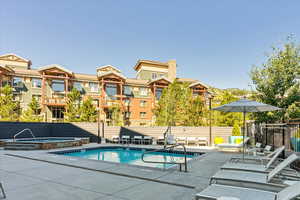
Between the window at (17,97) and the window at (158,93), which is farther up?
the window at (158,93)

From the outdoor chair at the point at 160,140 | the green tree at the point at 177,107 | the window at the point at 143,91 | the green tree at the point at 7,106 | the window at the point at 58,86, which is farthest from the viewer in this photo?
the window at the point at 143,91

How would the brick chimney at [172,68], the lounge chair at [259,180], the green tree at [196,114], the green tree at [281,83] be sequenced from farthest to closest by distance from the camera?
the brick chimney at [172,68]
the green tree at [196,114]
the green tree at [281,83]
the lounge chair at [259,180]

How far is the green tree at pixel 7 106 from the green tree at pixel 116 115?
37.3 ft

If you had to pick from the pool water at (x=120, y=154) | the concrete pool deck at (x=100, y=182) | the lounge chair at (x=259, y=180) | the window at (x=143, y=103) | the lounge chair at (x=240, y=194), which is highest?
the window at (x=143, y=103)

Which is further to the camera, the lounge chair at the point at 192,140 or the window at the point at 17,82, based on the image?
the window at the point at 17,82

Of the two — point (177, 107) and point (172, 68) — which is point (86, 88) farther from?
point (172, 68)

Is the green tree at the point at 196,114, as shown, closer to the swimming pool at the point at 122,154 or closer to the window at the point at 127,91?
the swimming pool at the point at 122,154

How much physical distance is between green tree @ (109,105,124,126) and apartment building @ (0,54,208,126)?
0.67m

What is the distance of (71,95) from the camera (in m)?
25.2

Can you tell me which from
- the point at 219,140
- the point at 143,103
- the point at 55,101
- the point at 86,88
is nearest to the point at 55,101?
the point at 55,101

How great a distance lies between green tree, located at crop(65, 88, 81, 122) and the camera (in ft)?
78.5

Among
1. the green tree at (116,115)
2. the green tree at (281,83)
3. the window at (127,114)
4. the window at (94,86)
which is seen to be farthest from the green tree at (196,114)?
the window at (94,86)

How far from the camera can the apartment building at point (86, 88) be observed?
26.1 m

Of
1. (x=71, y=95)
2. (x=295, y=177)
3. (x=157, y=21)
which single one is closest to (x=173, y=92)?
(x=157, y=21)
